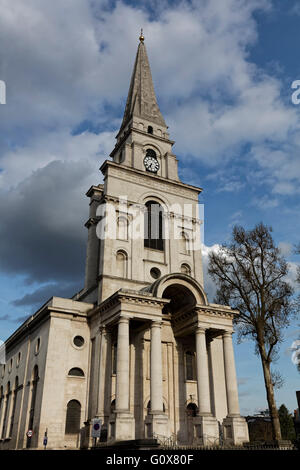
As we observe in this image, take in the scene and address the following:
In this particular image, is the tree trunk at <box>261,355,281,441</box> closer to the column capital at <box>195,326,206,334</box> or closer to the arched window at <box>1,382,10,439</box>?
the column capital at <box>195,326,206,334</box>

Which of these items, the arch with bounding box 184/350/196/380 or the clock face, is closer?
the arch with bounding box 184/350/196/380

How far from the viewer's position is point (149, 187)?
40.1 metres

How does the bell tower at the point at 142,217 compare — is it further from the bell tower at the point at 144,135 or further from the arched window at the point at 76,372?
the arched window at the point at 76,372

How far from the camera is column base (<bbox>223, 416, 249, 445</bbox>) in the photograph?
2833 cm

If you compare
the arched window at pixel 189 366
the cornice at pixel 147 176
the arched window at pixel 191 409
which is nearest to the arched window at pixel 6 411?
the arched window at pixel 191 409

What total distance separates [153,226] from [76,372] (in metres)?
14.4

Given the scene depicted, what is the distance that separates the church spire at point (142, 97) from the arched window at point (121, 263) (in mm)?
17493

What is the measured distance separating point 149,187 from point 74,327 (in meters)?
15.1

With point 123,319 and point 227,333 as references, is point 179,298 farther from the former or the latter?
point 123,319

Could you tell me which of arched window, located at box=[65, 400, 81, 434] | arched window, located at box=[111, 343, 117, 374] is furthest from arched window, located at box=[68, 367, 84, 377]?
arched window, located at box=[111, 343, 117, 374]

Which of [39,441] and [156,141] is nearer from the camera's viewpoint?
[39,441]

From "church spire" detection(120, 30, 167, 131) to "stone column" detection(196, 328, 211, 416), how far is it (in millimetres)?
25843
